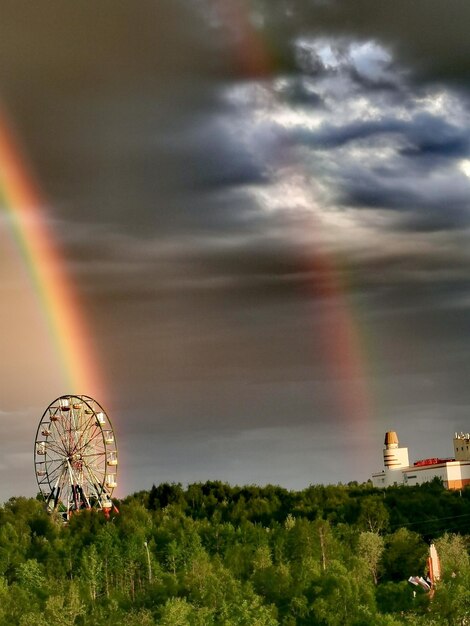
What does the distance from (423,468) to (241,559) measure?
278ft

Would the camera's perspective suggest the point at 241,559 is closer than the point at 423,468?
Yes

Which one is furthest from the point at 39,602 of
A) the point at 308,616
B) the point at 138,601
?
the point at 308,616

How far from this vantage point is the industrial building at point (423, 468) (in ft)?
576

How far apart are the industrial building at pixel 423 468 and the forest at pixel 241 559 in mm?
6945

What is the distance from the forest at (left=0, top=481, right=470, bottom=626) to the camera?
259ft

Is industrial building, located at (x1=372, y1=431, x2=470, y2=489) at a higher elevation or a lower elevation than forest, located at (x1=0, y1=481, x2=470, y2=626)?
higher

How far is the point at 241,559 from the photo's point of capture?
10412 cm

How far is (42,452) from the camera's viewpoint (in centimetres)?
12194

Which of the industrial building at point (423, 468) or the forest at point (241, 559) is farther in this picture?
the industrial building at point (423, 468)

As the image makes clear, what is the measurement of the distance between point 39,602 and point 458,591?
29.7 m

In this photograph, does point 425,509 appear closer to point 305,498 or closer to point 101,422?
point 305,498

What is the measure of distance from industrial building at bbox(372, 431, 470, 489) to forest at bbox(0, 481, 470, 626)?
695 centimetres

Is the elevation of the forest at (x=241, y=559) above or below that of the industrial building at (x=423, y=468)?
Result: below

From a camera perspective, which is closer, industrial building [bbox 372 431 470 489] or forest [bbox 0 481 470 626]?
forest [bbox 0 481 470 626]
